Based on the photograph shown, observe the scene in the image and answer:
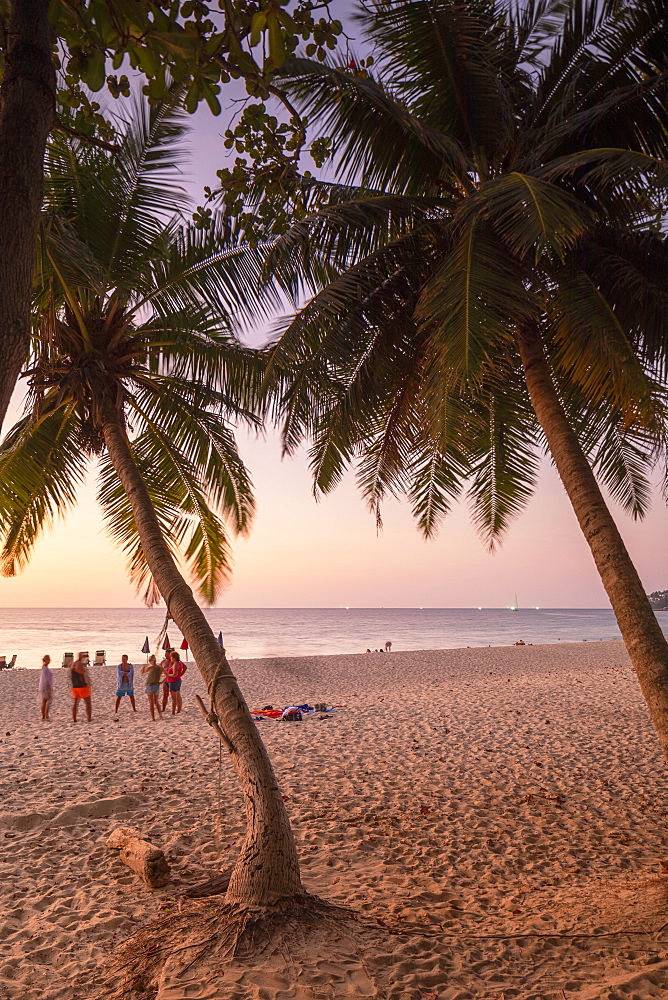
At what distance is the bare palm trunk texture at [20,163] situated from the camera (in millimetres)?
1797

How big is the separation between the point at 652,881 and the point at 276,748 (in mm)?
5976

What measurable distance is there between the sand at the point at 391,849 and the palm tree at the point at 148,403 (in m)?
0.89

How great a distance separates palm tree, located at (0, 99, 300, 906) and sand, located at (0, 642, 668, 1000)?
35.2 inches

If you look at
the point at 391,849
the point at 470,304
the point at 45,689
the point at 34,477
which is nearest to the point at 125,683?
the point at 45,689

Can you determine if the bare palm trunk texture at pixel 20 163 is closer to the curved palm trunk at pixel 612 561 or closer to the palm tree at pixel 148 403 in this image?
the palm tree at pixel 148 403

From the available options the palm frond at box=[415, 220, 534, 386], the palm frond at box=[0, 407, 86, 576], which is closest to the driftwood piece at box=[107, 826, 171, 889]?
the palm frond at box=[0, 407, 86, 576]

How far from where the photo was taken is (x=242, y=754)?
4.60m

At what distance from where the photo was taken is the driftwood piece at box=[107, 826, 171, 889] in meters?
4.86

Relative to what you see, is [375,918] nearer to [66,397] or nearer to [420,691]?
[66,397]

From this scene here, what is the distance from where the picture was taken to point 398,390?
7.12m

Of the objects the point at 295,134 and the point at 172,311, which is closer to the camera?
the point at 295,134

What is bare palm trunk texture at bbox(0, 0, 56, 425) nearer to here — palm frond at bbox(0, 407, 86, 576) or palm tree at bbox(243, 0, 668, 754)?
palm tree at bbox(243, 0, 668, 754)

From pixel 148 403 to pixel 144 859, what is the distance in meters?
5.07

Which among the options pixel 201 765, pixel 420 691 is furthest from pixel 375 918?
pixel 420 691
